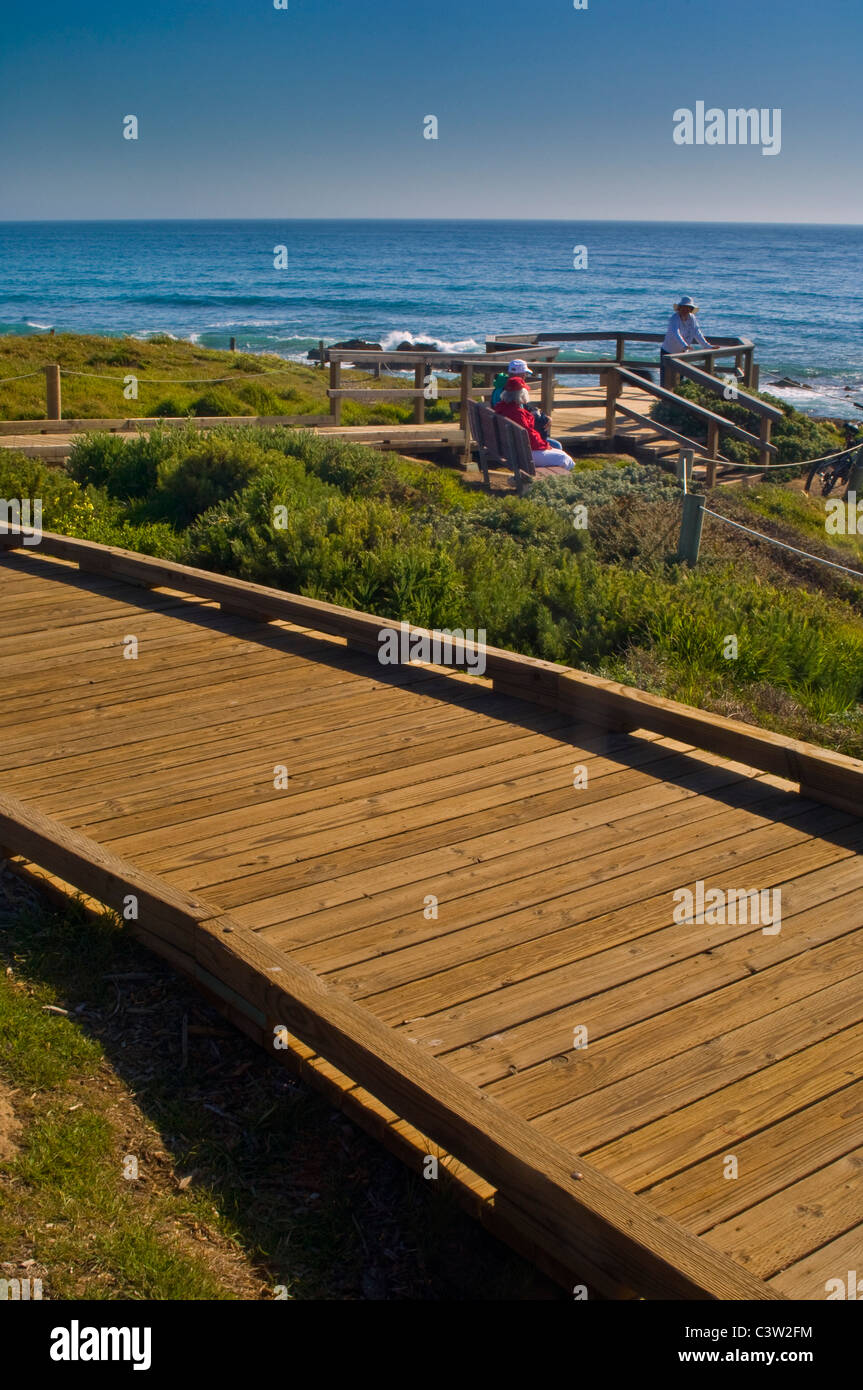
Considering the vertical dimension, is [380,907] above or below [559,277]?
below

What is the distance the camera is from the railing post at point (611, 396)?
54.2ft

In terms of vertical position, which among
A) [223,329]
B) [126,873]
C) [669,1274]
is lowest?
[669,1274]

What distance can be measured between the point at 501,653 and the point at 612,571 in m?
2.59

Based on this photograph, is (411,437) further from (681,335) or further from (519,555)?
(519,555)

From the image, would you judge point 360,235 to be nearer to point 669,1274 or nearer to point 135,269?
point 135,269

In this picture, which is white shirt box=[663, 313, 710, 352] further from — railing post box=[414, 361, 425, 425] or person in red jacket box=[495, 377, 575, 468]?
person in red jacket box=[495, 377, 575, 468]

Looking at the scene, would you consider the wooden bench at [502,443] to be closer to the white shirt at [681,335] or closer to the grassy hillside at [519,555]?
the grassy hillside at [519,555]

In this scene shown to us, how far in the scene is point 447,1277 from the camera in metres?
2.95

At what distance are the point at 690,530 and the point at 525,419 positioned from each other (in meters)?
5.29

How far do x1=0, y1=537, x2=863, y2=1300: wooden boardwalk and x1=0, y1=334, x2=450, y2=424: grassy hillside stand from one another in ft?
48.0

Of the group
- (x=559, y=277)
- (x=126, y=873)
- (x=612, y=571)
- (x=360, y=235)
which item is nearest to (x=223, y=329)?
(x=559, y=277)

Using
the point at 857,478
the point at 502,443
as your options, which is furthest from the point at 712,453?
the point at 502,443

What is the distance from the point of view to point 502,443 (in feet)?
44.4

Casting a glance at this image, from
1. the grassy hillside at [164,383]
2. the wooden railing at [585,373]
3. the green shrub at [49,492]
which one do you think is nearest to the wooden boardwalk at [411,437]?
the wooden railing at [585,373]
